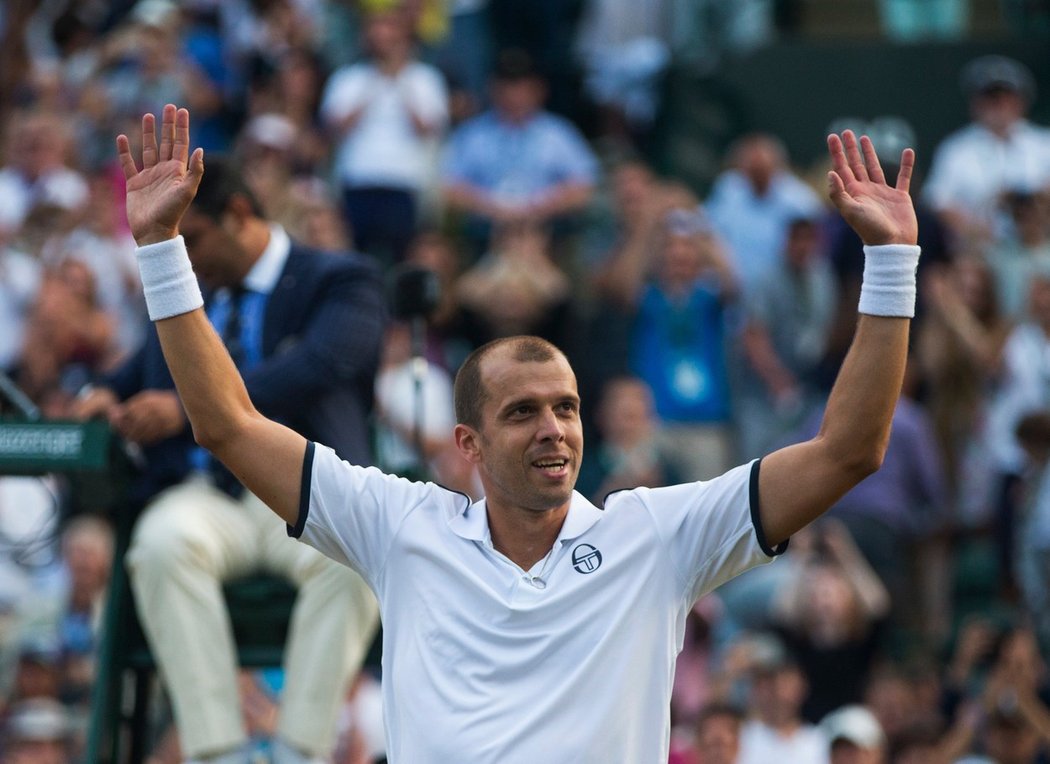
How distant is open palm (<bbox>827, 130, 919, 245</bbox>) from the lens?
4.94m

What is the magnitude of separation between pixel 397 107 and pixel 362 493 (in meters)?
9.05

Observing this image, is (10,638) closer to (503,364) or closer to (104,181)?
(104,181)

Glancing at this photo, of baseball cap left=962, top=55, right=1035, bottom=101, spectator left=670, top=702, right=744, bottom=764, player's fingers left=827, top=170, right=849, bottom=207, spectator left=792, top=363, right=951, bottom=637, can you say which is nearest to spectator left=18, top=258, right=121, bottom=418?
spectator left=792, top=363, right=951, bottom=637

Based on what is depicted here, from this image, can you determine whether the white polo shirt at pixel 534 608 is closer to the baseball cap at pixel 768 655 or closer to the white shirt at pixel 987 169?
the baseball cap at pixel 768 655

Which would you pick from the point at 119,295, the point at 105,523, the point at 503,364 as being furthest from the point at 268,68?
the point at 503,364

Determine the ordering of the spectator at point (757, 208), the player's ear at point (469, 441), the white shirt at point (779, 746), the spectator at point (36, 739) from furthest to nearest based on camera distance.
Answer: the spectator at point (757, 208), the white shirt at point (779, 746), the spectator at point (36, 739), the player's ear at point (469, 441)

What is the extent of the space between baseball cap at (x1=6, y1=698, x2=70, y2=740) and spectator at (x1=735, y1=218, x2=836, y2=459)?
15.9 feet

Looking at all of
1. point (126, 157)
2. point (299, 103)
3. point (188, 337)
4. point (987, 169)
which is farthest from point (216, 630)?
point (987, 169)

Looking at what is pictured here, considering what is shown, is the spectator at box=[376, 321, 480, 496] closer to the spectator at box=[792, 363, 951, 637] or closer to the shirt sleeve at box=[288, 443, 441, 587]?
the spectator at box=[792, 363, 951, 637]

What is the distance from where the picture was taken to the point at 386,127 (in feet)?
46.1

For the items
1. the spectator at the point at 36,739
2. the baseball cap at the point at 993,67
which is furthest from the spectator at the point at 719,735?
the baseball cap at the point at 993,67

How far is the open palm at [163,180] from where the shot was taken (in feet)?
16.8

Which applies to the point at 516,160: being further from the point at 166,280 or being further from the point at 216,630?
the point at 166,280

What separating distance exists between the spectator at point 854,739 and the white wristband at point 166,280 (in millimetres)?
4999
